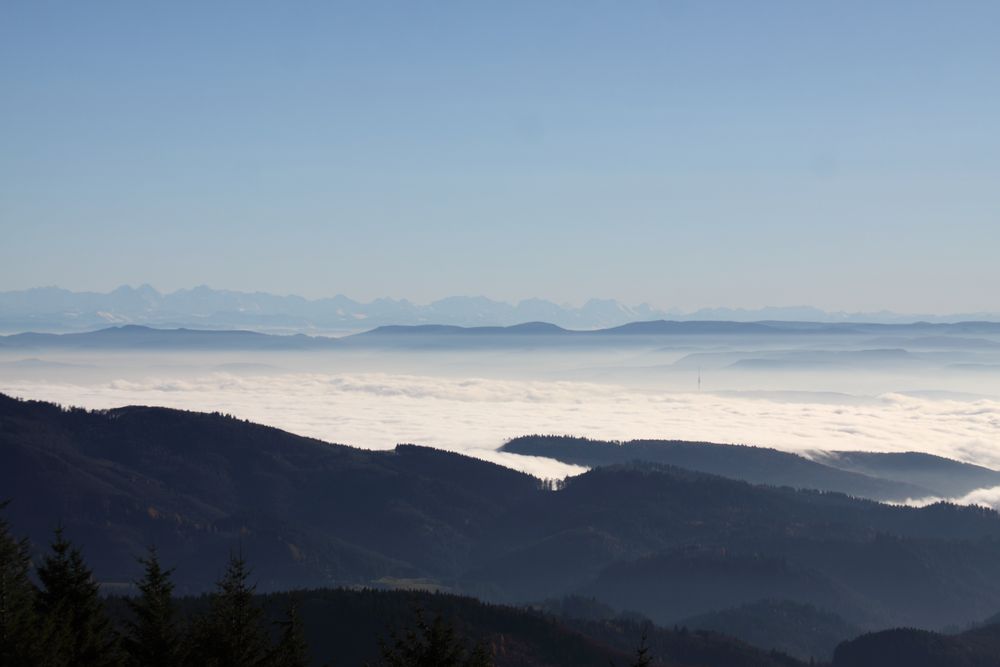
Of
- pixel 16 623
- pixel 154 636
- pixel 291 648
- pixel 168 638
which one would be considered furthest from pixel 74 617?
pixel 291 648

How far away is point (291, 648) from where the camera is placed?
51.1m

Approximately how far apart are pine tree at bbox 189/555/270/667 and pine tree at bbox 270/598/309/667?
0.74m

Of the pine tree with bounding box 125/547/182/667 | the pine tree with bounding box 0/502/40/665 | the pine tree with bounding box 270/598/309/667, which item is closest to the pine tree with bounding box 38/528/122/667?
the pine tree with bounding box 0/502/40/665

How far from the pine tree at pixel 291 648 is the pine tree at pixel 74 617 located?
6247mm

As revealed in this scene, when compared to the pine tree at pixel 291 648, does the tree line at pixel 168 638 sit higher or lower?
higher

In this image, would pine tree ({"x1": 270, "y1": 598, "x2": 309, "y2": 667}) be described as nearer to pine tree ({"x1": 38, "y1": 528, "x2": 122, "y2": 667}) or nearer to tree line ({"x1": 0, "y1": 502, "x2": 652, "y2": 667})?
tree line ({"x1": 0, "y1": 502, "x2": 652, "y2": 667})

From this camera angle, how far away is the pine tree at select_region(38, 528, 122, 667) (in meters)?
49.3

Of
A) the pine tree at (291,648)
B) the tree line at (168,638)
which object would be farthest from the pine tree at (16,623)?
the pine tree at (291,648)

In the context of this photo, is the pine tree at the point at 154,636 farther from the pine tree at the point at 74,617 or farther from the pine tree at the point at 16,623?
the pine tree at the point at 16,623

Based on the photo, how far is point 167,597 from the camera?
50.0 metres

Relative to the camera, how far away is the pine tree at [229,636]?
47.3m

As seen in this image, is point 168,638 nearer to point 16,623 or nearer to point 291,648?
point 291,648

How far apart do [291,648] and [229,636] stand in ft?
13.5

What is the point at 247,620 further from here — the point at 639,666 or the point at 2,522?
the point at 2,522
